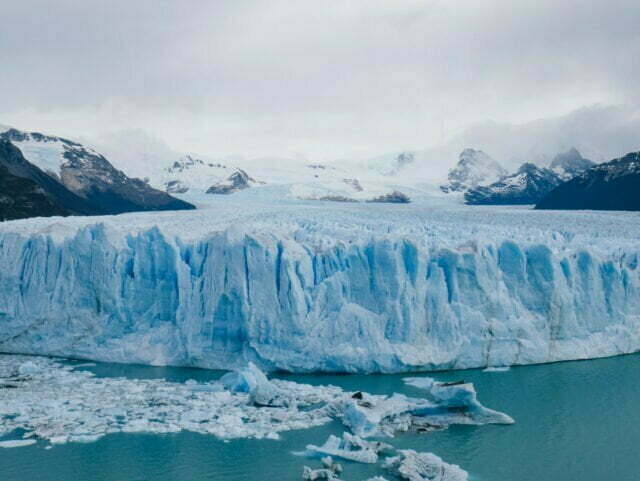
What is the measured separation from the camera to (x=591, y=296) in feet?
54.4

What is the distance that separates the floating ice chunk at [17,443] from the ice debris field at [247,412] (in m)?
0.01

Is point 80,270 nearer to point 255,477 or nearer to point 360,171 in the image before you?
point 255,477

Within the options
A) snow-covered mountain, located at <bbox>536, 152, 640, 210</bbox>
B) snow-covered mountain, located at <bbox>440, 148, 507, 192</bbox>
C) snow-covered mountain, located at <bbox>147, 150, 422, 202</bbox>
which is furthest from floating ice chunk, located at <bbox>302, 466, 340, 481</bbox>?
snow-covered mountain, located at <bbox>440, 148, 507, 192</bbox>

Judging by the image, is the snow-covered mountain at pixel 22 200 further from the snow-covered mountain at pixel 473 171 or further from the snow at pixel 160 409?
the snow-covered mountain at pixel 473 171

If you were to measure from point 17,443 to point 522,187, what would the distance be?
61.0 m

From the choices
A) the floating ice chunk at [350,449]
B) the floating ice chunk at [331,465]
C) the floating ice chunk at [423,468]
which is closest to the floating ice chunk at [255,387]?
the floating ice chunk at [350,449]

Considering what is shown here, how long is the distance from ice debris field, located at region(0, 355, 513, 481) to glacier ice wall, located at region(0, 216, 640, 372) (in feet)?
4.95

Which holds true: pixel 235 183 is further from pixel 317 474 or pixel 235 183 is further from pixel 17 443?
pixel 317 474

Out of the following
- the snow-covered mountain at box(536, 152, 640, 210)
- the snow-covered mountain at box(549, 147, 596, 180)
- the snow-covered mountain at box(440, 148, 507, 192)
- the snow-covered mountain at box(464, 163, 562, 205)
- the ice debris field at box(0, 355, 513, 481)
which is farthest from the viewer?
the snow-covered mountain at box(549, 147, 596, 180)

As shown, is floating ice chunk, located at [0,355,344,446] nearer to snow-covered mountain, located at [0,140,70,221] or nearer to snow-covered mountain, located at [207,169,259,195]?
snow-covered mountain, located at [0,140,70,221]

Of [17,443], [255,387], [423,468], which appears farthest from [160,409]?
[423,468]

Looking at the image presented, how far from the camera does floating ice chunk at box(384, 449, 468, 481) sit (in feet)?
30.8

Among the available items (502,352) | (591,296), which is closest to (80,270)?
(502,352)

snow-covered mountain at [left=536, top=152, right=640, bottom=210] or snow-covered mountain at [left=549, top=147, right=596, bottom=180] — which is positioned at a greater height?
snow-covered mountain at [left=549, top=147, right=596, bottom=180]
